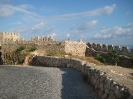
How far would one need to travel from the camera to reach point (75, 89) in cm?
1073

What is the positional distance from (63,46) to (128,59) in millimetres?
8473

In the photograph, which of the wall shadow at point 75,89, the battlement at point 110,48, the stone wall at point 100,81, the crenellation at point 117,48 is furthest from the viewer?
the crenellation at point 117,48

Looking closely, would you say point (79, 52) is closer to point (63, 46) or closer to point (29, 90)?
point (63, 46)

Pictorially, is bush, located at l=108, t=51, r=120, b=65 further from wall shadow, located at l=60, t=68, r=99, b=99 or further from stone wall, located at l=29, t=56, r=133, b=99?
wall shadow, located at l=60, t=68, r=99, b=99

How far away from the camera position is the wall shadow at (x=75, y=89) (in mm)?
9477

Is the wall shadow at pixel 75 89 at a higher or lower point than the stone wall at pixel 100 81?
lower

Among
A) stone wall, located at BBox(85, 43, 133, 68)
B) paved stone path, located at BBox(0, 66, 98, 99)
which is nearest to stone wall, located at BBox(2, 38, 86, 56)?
stone wall, located at BBox(85, 43, 133, 68)

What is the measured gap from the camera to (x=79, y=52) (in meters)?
26.8

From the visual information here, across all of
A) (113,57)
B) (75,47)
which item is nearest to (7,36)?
(75,47)

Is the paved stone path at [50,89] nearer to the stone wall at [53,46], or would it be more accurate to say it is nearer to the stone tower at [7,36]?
the stone wall at [53,46]

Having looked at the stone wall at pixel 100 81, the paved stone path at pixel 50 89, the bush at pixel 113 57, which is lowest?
the paved stone path at pixel 50 89

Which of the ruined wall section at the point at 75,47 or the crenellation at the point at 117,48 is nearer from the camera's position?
the crenellation at the point at 117,48

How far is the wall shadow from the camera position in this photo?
31.1ft

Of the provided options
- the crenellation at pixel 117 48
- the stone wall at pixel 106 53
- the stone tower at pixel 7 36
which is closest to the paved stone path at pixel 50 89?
the stone wall at pixel 106 53
